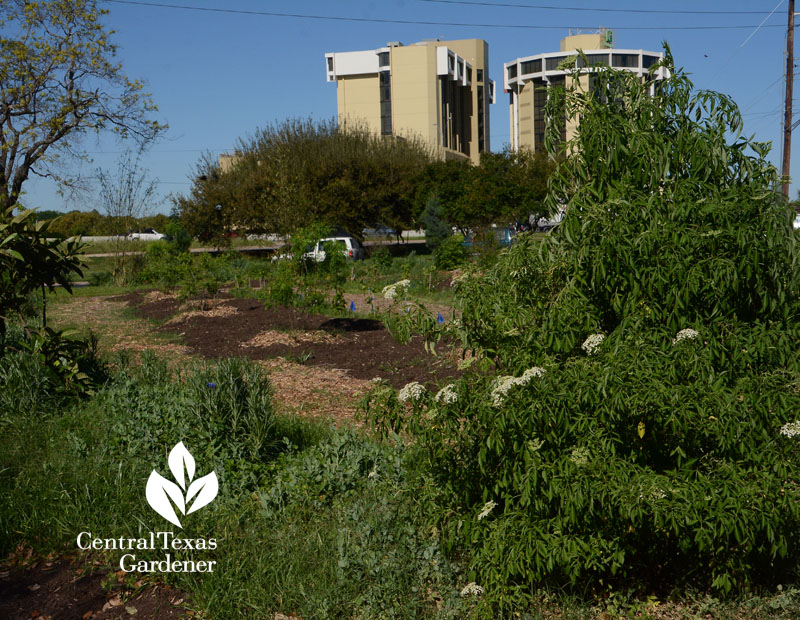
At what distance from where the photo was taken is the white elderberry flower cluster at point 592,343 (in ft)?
9.83

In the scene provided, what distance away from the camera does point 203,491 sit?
415 cm

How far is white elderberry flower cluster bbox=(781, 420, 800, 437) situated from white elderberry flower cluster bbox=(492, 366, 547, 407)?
0.91 m

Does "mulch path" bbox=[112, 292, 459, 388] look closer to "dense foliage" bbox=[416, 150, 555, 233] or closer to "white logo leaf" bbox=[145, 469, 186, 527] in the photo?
"white logo leaf" bbox=[145, 469, 186, 527]

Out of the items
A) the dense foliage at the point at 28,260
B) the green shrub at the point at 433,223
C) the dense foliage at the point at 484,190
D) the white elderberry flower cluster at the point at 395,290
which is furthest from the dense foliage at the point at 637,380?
the green shrub at the point at 433,223

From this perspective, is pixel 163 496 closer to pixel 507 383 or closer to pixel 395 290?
pixel 395 290

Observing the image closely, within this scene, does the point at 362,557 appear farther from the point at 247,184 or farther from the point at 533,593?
the point at 247,184

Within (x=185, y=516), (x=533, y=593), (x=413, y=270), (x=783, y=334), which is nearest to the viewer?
(x=783, y=334)

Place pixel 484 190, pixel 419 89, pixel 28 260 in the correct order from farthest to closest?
pixel 419 89 < pixel 484 190 < pixel 28 260

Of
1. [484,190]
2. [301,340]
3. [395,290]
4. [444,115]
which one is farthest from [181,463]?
[444,115]

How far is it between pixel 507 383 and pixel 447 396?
13.3 inches

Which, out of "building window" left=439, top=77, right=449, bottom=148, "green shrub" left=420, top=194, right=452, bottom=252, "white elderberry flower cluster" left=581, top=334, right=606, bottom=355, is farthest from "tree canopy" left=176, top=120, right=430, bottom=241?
"building window" left=439, top=77, right=449, bottom=148

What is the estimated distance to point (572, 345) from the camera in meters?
3.07

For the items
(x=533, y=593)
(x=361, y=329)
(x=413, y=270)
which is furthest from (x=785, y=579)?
(x=413, y=270)

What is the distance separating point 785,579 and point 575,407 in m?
1.53
